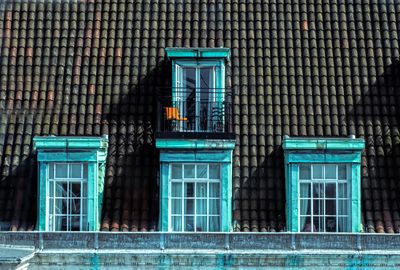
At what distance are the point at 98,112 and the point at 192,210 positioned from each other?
13.1 ft

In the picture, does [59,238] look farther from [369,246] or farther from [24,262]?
[369,246]

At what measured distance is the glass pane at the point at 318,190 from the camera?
27422 millimetres

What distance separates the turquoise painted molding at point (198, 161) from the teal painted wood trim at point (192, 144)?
0.14 m

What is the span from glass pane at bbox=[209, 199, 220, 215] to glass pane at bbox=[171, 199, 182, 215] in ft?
2.65

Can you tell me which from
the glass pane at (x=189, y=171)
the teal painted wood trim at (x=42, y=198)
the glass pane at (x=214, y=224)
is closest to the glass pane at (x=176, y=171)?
the glass pane at (x=189, y=171)

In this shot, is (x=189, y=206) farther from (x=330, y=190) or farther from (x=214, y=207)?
(x=330, y=190)

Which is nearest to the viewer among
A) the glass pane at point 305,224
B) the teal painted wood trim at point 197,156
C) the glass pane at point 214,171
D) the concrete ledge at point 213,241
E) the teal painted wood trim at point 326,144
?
the concrete ledge at point 213,241

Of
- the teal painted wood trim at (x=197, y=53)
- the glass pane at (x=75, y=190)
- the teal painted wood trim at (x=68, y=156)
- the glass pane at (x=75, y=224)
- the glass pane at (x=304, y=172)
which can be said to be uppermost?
the teal painted wood trim at (x=197, y=53)

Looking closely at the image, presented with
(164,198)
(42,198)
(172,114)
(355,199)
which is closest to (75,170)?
(42,198)

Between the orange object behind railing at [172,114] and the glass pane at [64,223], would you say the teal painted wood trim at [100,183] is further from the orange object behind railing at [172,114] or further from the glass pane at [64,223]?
the orange object behind railing at [172,114]

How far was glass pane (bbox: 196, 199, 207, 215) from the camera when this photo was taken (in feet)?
90.3

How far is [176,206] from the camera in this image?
1083 inches

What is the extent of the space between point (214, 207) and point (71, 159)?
401 cm

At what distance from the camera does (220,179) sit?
27.5m
